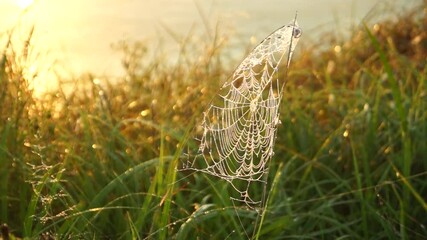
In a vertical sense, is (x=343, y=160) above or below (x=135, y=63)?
below

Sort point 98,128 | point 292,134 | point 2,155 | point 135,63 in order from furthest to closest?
point 135,63 < point 292,134 < point 98,128 < point 2,155

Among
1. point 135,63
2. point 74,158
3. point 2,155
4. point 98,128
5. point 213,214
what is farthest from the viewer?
point 135,63

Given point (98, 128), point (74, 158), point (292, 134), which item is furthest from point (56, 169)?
point (292, 134)

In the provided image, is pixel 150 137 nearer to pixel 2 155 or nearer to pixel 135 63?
pixel 2 155

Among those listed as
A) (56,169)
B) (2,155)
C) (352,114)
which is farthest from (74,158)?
(352,114)

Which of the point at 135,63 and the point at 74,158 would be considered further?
the point at 135,63

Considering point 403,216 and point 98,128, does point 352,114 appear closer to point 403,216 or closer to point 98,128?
point 403,216
